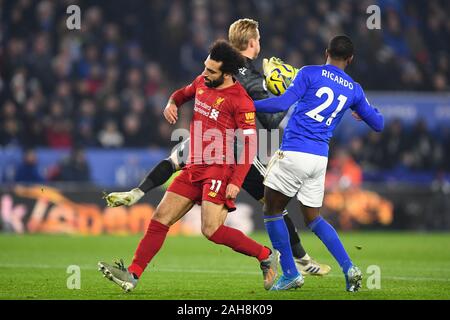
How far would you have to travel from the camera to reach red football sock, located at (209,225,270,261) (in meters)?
7.97

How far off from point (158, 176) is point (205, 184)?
0.69 m

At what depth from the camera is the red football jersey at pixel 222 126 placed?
7.90 metres

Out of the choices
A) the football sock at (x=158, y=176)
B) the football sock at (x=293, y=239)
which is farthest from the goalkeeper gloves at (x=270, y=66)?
the football sock at (x=293, y=239)

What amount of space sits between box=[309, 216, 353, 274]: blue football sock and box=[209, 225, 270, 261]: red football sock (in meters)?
0.50

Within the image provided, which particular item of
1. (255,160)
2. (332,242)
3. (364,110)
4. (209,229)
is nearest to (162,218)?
(209,229)

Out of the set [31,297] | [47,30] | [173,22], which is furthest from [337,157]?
[31,297]

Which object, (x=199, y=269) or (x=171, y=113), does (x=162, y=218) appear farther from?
(x=199, y=269)

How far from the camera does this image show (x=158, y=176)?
8.49 m

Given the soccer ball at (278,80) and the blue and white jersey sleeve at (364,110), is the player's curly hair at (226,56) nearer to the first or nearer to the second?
the soccer ball at (278,80)

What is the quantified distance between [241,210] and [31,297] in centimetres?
955

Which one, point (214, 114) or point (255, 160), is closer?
point (214, 114)

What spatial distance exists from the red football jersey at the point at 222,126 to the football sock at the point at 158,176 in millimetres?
443

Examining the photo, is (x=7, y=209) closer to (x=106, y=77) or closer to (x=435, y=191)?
(x=106, y=77)

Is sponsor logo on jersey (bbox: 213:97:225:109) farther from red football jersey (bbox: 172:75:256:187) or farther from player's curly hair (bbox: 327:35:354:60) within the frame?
player's curly hair (bbox: 327:35:354:60)
